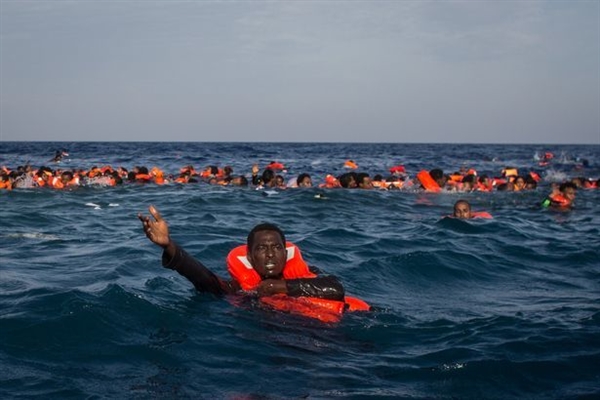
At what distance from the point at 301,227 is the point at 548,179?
2050 centimetres

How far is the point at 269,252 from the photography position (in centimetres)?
677

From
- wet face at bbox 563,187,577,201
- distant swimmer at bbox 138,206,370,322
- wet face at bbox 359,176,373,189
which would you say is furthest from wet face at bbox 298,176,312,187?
distant swimmer at bbox 138,206,370,322

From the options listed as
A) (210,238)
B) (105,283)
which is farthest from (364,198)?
(105,283)

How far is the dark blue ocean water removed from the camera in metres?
5.22

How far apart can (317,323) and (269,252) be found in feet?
2.66

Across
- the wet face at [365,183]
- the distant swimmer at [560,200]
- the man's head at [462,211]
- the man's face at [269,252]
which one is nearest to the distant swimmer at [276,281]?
the man's face at [269,252]

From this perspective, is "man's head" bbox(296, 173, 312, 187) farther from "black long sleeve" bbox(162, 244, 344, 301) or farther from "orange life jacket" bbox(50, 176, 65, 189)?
"black long sleeve" bbox(162, 244, 344, 301)

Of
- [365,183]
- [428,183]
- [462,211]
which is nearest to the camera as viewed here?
[462,211]

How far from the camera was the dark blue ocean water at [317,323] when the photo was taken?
522cm

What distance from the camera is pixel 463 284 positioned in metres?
9.45

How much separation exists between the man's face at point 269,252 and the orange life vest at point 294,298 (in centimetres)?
21

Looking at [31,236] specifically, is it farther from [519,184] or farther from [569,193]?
[519,184]

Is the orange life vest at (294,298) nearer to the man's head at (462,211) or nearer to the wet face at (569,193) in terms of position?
the man's head at (462,211)

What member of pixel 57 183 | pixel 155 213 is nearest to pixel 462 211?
pixel 155 213
